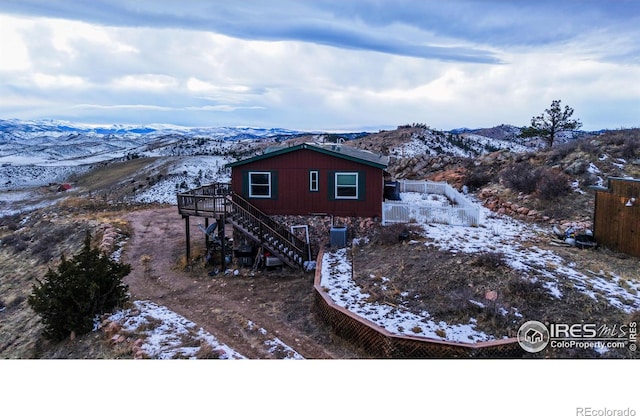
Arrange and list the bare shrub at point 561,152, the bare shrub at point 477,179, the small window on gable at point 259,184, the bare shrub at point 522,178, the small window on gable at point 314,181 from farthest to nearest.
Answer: the bare shrub at point 477,179 < the bare shrub at point 561,152 < the bare shrub at point 522,178 < the small window on gable at point 259,184 < the small window on gable at point 314,181

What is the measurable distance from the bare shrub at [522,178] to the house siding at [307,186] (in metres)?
7.41

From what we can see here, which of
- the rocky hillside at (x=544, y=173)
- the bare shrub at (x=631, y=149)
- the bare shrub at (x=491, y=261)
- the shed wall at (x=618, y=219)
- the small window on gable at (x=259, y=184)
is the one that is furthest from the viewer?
the bare shrub at (x=631, y=149)

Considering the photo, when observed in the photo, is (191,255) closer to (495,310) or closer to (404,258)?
(404,258)

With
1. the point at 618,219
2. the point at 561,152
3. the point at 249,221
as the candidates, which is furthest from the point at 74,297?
the point at 561,152

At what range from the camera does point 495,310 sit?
6309mm

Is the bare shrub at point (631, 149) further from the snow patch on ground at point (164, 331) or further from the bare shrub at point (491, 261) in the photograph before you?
the snow patch on ground at point (164, 331)

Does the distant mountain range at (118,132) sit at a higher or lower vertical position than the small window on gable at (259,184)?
higher

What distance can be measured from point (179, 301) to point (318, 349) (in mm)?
4211

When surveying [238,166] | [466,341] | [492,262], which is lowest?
[466,341]

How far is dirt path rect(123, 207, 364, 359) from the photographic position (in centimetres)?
659

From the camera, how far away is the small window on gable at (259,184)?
12.1 metres

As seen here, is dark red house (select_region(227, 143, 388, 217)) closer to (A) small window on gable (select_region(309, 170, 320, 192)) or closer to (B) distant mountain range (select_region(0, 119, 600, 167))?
(A) small window on gable (select_region(309, 170, 320, 192))

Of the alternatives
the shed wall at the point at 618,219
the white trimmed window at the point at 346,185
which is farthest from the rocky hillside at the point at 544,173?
the white trimmed window at the point at 346,185
